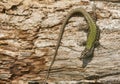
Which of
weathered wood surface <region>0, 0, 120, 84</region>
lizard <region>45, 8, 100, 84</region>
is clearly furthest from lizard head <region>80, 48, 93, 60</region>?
weathered wood surface <region>0, 0, 120, 84</region>

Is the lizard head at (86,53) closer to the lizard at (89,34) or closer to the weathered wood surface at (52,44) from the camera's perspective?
the lizard at (89,34)

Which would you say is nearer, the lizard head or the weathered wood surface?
the lizard head

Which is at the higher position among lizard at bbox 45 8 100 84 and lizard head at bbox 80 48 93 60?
lizard at bbox 45 8 100 84

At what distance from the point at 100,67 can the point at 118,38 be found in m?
0.63

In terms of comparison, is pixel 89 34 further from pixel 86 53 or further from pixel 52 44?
pixel 52 44

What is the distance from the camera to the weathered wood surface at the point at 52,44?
7.94 m

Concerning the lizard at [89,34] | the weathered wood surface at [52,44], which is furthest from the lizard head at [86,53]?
the weathered wood surface at [52,44]

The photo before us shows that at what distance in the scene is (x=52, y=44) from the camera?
26.4 ft

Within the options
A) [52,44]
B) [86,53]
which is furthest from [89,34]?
[52,44]

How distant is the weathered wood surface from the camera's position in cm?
794

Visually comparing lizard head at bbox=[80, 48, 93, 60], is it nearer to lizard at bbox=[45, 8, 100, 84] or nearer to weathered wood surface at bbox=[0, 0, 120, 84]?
lizard at bbox=[45, 8, 100, 84]

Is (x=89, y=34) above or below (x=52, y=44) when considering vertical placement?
above

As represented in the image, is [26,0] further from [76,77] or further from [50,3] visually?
[76,77]

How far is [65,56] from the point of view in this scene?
26.3 ft
